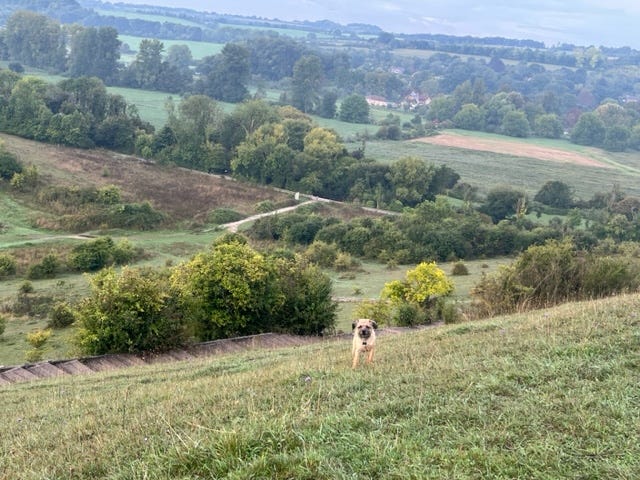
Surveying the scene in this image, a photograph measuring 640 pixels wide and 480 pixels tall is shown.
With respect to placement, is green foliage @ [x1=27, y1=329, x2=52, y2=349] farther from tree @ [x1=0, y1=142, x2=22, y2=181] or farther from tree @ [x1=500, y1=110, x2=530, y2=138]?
tree @ [x1=500, y1=110, x2=530, y2=138]

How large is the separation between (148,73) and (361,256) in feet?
309

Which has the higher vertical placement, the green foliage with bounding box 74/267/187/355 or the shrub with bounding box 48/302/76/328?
the green foliage with bounding box 74/267/187/355

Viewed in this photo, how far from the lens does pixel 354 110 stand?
12469 cm

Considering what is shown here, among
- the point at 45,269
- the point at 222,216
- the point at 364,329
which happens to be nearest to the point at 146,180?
the point at 222,216

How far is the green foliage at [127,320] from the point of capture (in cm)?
2044

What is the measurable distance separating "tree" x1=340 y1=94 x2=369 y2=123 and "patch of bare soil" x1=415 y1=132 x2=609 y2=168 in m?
16.0

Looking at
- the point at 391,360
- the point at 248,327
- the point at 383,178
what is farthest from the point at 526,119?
the point at 391,360

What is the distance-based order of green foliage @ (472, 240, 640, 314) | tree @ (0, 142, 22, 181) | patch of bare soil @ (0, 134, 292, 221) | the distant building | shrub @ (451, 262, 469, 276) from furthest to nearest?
the distant building
patch of bare soil @ (0, 134, 292, 221)
tree @ (0, 142, 22, 181)
shrub @ (451, 262, 469, 276)
green foliage @ (472, 240, 640, 314)

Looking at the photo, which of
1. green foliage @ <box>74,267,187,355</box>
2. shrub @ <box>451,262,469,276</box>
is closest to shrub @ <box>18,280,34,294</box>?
green foliage @ <box>74,267,187,355</box>

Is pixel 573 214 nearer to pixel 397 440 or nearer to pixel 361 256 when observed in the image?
pixel 361 256

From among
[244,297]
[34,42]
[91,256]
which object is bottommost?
[91,256]

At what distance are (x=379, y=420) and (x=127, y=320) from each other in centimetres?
1517

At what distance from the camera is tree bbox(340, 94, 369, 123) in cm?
12444

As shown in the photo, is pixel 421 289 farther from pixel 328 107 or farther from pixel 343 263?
pixel 328 107
